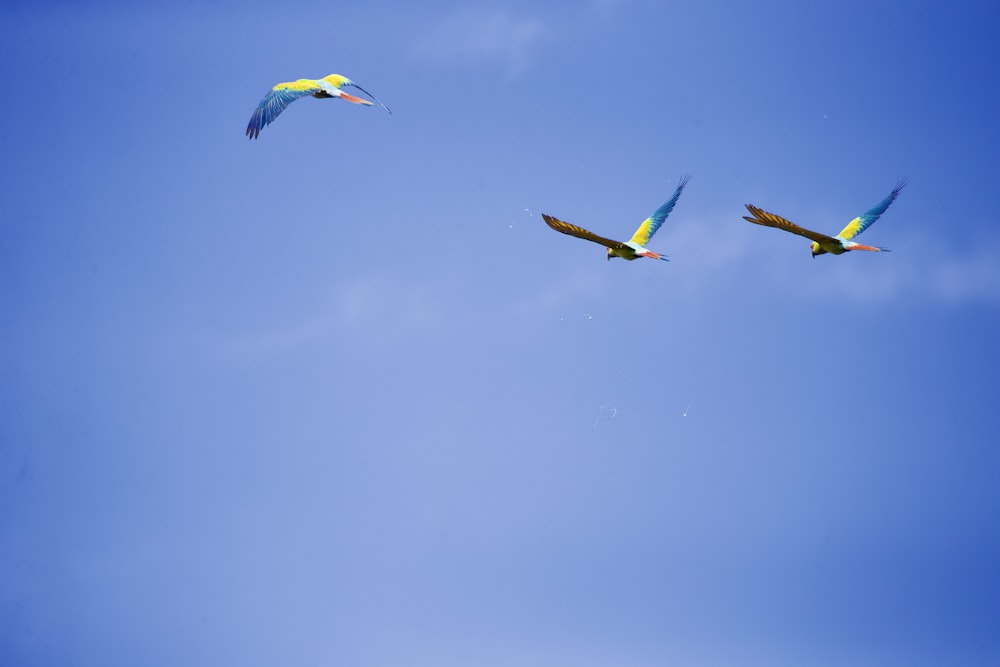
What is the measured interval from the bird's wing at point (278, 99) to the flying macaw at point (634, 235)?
32.4 feet

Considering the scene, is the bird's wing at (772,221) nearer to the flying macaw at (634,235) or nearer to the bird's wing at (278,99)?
the flying macaw at (634,235)

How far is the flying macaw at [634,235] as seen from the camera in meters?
45.1

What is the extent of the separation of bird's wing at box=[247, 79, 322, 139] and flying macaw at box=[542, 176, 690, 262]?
986 cm

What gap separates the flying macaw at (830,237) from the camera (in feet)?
153

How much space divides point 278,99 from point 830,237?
59.8ft

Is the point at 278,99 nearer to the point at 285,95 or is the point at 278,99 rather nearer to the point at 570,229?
the point at 285,95

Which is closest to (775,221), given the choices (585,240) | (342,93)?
(585,240)

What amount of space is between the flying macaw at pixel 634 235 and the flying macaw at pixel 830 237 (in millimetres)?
3225

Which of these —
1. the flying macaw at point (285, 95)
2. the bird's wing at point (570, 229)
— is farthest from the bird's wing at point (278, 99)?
the bird's wing at point (570, 229)

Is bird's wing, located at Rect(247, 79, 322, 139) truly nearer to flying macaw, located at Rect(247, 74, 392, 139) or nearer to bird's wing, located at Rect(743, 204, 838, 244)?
flying macaw, located at Rect(247, 74, 392, 139)

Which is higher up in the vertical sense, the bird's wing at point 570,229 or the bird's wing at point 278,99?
the bird's wing at point 278,99

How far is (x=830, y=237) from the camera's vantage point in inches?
1978

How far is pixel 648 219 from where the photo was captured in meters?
52.2

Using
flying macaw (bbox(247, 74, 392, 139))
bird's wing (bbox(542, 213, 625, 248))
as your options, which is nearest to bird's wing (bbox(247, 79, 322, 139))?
flying macaw (bbox(247, 74, 392, 139))
